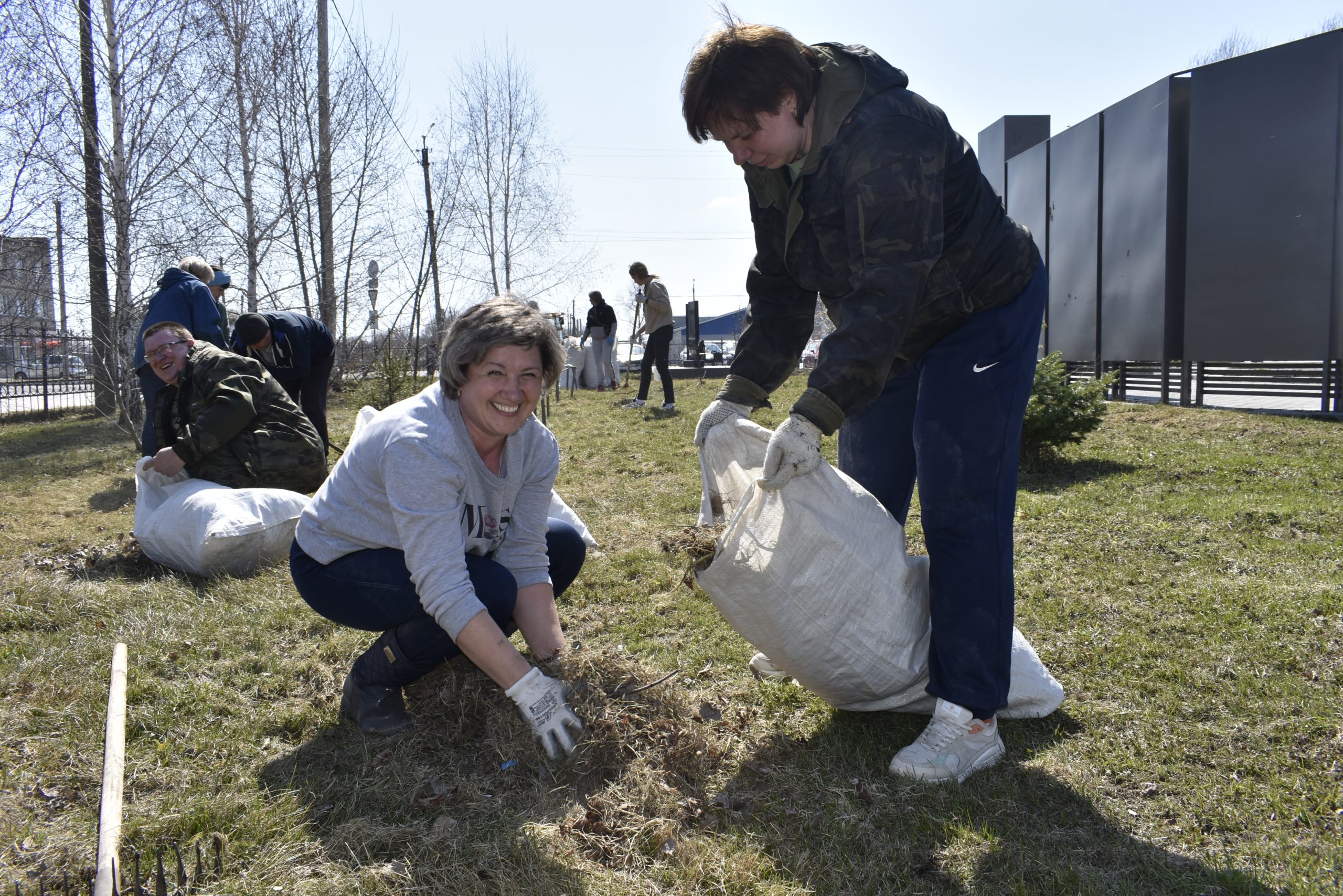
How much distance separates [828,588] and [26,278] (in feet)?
38.6

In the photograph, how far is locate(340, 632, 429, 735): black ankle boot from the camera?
7.34 feet

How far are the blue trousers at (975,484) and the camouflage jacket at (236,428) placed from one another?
10.9 feet

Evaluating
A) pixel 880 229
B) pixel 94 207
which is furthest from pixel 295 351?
pixel 880 229

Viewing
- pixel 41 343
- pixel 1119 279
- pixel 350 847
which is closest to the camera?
pixel 350 847

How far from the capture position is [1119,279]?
30.6 feet

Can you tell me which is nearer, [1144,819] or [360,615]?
[1144,819]

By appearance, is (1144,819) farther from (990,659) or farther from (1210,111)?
(1210,111)

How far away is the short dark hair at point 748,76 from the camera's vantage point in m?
1.73

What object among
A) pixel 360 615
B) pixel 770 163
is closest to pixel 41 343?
pixel 360 615

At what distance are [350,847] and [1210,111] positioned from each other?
914 cm

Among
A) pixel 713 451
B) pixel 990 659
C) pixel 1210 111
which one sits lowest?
pixel 990 659

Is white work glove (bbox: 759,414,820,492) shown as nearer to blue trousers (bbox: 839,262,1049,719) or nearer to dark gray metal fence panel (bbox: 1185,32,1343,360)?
blue trousers (bbox: 839,262,1049,719)

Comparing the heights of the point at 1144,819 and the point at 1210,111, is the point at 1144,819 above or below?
below

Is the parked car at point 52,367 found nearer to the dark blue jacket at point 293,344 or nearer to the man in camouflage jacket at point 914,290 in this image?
the dark blue jacket at point 293,344
